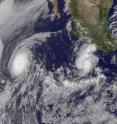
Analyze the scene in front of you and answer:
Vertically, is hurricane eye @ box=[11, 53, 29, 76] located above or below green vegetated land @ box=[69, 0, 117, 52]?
below

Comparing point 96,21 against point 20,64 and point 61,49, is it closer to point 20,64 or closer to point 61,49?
point 61,49

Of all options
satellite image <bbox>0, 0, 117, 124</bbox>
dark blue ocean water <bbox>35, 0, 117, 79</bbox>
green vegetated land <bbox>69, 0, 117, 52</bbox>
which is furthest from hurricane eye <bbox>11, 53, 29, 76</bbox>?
green vegetated land <bbox>69, 0, 117, 52</bbox>

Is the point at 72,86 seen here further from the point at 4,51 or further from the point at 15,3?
the point at 15,3

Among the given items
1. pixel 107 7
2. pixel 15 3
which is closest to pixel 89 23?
pixel 107 7

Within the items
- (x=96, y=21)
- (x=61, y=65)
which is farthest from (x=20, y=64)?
(x=96, y=21)

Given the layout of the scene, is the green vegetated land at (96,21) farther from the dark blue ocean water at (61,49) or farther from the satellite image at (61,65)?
the dark blue ocean water at (61,49)

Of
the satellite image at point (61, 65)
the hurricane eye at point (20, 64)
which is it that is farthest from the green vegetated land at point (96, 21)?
the hurricane eye at point (20, 64)

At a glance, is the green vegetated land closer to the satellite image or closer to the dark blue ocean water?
the satellite image
